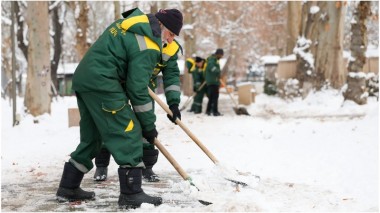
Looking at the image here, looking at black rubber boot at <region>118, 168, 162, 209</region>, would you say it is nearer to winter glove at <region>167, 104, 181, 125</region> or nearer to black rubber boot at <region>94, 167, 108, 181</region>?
winter glove at <region>167, 104, 181, 125</region>

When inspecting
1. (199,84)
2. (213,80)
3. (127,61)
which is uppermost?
(127,61)

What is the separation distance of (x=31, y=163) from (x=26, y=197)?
1886 mm

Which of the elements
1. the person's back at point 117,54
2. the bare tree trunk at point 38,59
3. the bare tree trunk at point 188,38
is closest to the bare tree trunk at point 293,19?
the bare tree trunk at point 188,38

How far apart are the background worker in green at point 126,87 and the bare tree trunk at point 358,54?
1001 cm

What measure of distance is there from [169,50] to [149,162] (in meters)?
1.24

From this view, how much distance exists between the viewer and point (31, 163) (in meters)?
6.36

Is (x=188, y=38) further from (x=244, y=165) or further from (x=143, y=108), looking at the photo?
(x=143, y=108)

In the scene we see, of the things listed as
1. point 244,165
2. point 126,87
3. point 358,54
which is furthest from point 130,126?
point 358,54

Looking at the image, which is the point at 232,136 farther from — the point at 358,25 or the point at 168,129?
the point at 358,25

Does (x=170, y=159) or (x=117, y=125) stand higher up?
(x=117, y=125)

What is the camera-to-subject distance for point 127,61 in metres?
4.11

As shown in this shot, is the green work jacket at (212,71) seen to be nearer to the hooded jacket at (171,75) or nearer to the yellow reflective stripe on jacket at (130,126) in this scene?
the hooded jacket at (171,75)

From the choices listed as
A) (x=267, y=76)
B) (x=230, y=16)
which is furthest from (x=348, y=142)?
(x=230, y=16)

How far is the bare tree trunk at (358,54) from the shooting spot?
42.5 feet
